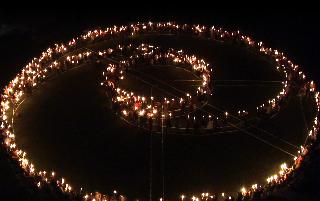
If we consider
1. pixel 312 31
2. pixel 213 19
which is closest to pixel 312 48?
pixel 312 31

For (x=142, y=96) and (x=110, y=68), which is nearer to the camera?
(x=142, y=96)

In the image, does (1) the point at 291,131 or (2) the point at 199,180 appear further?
(1) the point at 291,131

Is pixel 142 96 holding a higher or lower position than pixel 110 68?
lower

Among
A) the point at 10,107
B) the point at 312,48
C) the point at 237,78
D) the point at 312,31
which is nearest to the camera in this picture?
the point at 10,107

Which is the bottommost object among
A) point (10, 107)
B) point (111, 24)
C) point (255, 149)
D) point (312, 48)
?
point (255, 149)

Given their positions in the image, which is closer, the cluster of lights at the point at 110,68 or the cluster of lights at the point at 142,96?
the cluster of lights at the point at 110,68

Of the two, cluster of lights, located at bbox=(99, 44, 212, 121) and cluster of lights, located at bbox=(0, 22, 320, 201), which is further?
cluster of lights, located at bbox=(99, 44, 212, 121)

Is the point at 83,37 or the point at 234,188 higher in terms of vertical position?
the point at 83,37

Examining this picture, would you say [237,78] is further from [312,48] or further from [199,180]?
[199,180]
